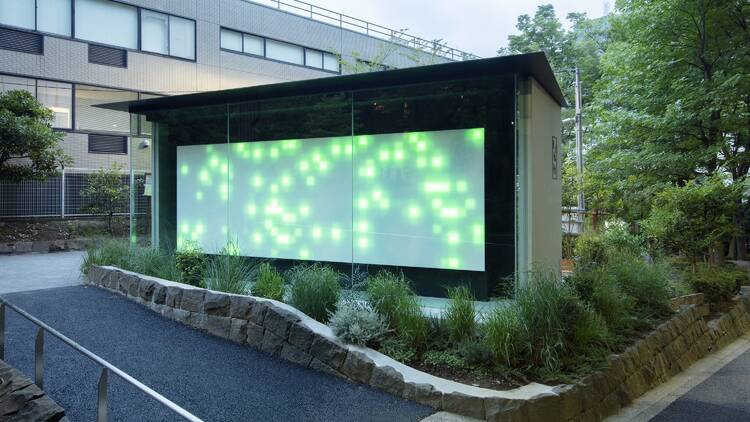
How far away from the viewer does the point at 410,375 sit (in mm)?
5410

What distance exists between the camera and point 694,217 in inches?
466

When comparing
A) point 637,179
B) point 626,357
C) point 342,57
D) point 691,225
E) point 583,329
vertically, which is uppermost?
point 342,57

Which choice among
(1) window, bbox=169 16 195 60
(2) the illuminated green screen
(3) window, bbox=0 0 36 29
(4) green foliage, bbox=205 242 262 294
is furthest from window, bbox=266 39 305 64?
(4) green foliage, bbox=205 242 262 294

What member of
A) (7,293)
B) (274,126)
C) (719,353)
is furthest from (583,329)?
(7,293)

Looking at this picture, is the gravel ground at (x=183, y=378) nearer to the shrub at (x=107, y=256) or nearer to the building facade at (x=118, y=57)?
the shrub at (x=107, y=256)

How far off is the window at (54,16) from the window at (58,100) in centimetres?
180

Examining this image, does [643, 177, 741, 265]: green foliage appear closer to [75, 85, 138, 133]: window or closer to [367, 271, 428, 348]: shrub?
[367, 271, 428, 348]: shrub

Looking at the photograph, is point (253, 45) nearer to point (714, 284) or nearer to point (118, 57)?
point (118, 57)

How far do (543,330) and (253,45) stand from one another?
23.3 metres

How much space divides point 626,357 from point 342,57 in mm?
25108

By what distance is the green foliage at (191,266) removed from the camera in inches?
332

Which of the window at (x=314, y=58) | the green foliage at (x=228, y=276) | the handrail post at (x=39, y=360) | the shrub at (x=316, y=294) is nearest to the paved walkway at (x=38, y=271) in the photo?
the green foliage at (x=228, y=276)

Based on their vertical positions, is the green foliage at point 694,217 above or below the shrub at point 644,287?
above

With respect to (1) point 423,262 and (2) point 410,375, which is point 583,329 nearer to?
(2) point 410,375
